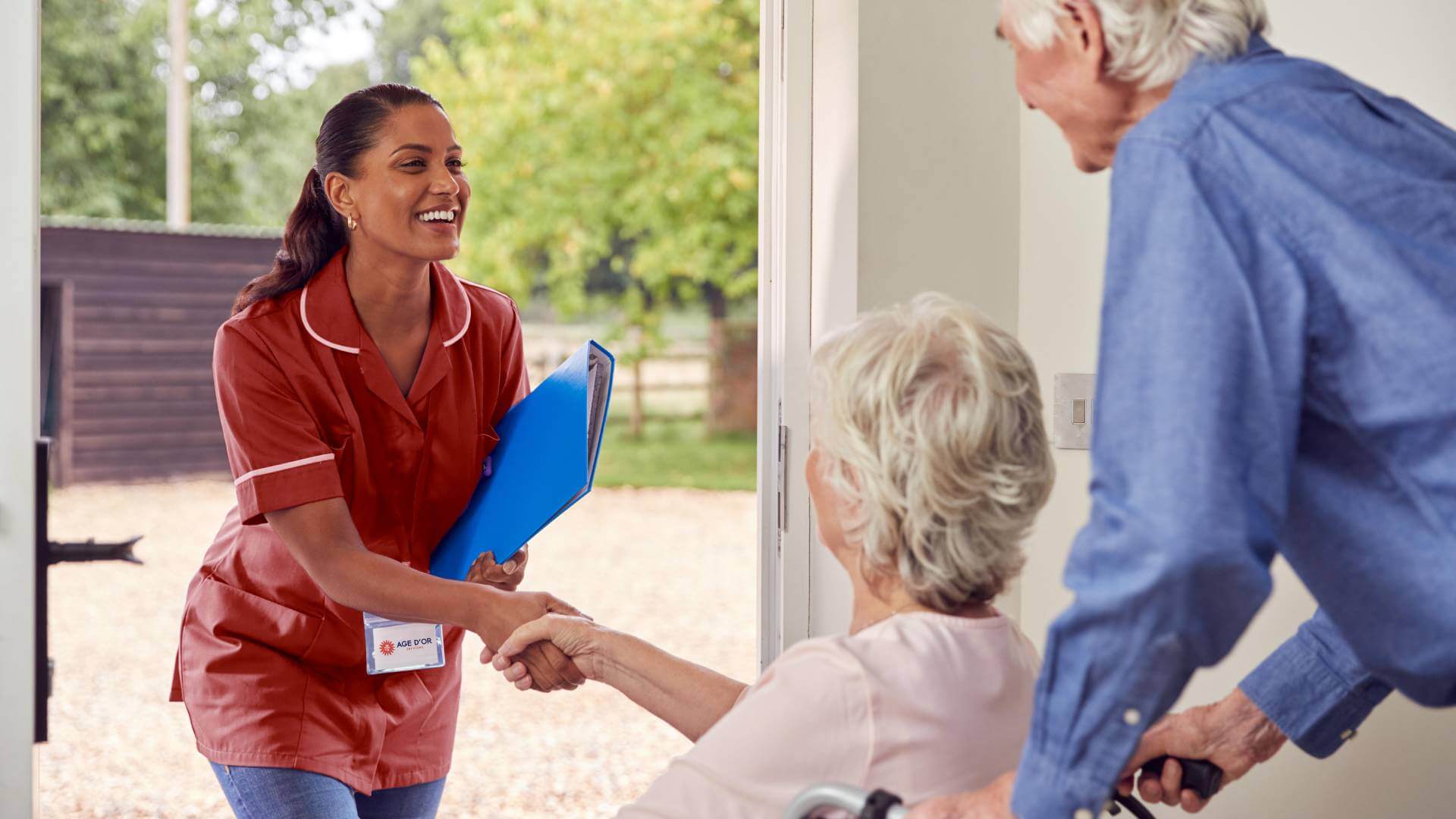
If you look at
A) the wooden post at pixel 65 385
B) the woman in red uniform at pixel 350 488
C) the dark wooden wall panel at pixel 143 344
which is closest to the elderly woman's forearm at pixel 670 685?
the woman in red uniform at pixel 350 488

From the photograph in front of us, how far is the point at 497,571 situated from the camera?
1895 millimetres

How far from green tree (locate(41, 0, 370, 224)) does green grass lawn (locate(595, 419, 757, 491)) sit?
19.1ft

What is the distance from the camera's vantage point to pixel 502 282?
41.4 feet

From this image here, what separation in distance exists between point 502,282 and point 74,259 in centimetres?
390

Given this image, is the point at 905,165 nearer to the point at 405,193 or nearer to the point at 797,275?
the point at 797,275

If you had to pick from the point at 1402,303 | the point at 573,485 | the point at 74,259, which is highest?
the point at 74,259

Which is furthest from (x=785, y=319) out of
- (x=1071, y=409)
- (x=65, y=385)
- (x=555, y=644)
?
(x=65, y=385)

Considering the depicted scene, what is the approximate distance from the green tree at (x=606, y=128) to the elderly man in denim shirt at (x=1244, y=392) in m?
11.1

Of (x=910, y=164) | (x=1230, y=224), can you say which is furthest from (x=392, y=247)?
(x=1230, y=224)

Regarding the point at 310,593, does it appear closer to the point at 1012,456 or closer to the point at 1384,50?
the point at 1012,456

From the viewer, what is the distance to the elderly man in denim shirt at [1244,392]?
93 centimetres

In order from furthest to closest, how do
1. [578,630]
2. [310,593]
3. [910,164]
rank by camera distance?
[910,164] → [310,593] → [578,630]

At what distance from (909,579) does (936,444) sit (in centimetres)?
14

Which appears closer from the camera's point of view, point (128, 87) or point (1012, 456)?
point (1012, 456)
